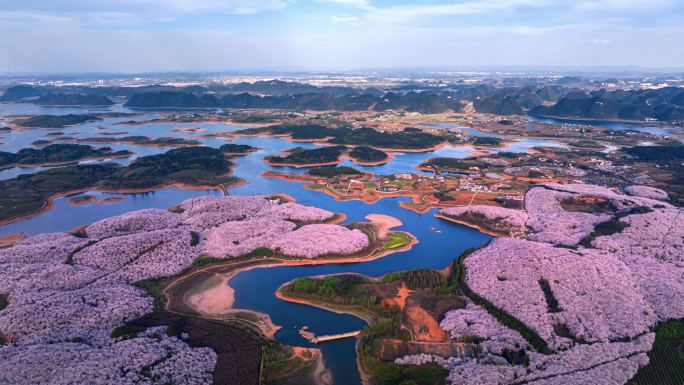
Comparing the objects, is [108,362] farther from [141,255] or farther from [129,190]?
[129,190]

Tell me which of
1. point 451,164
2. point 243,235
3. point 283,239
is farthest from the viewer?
point 451,164

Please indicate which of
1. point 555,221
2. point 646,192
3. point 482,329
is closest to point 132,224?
point 482,329

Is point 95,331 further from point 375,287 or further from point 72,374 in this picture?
point 375,287

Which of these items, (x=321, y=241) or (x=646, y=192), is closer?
(x=321, y=241)

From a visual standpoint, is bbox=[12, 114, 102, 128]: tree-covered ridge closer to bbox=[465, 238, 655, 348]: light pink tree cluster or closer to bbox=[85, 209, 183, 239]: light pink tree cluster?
bbox=[85, 209, 183, 239]: light pink tree cluster

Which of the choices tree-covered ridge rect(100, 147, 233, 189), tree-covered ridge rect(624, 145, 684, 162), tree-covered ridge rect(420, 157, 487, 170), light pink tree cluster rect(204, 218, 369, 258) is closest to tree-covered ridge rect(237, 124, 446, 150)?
tree-covered ridge rect(420, 157, 487, 170)

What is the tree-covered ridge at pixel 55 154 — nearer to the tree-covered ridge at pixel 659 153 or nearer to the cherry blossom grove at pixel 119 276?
the cherry blossom grove at pixel 119 276

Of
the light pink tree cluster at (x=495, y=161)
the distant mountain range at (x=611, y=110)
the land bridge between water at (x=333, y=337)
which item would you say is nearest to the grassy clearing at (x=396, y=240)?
the land bridge between water at (x=333, y=337)

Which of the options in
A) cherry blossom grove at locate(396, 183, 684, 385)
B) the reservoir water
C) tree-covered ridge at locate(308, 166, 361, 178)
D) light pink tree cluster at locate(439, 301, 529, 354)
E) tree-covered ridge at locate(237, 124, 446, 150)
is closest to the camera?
cherry blossom grove at locate(396, 183, 684, 385)

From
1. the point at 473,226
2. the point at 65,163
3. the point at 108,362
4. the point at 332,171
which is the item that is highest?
the point at 65,163
